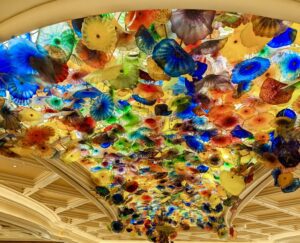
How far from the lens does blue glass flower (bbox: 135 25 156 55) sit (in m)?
2.19

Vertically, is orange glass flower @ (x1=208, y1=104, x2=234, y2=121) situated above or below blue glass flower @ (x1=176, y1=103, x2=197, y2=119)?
below

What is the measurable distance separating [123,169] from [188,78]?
2.57 metres

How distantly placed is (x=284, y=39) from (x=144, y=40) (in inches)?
36.9

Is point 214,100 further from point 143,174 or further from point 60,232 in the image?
point 60,232

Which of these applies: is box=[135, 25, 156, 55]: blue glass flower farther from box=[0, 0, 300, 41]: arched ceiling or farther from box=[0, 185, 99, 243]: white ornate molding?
box=[0, 185, 99, 243]: white ornate molding

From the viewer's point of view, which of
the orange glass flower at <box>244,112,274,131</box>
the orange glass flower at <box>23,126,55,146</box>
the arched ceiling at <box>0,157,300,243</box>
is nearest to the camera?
the orange glass flower at <box>244,112,274,131</box>

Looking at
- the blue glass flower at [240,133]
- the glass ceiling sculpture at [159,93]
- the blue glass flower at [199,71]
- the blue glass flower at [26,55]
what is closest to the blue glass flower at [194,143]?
the glass ceiling sculpture at [159,93]

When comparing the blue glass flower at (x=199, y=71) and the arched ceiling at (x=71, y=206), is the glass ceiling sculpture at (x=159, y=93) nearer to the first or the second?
the blue glass flower at (x=199, y=71)

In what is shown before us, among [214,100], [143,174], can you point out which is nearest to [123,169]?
[143,174]

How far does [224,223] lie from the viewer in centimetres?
699

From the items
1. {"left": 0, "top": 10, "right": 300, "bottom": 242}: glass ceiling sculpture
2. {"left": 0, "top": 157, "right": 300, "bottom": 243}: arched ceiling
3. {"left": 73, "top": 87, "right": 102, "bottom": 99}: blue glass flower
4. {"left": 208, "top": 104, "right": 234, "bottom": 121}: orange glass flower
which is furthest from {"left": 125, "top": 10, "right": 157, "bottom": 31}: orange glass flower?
{"left": 0, "top": 157, "right": 300, "bottom": 243}: arched ceiling

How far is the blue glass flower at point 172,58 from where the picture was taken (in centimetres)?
225

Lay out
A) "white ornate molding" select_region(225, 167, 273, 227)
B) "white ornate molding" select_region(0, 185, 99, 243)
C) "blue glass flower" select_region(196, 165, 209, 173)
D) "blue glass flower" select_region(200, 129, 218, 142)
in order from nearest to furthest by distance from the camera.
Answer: "blue glass flower" select_region(200, 129, 218, 142) < "blue glass flower" select_region(196, 165, 209, 173) < "white ornate molding" select_region(225, 167, 273, 227) < "white ornate molding" select_region(0, 185, 99, 243)

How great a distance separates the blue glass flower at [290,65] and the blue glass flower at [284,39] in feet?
0.57
